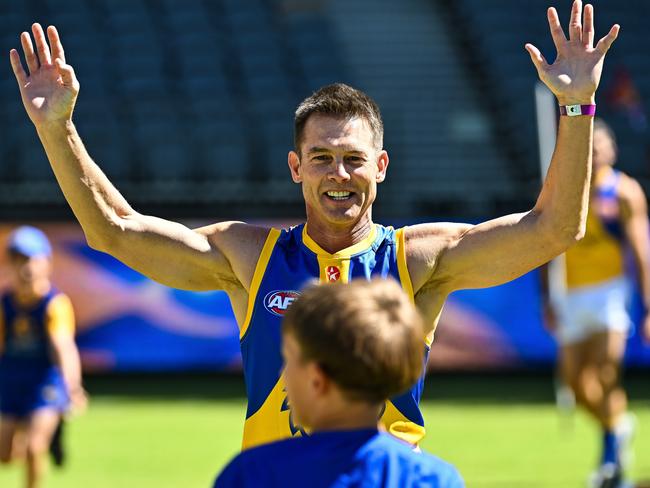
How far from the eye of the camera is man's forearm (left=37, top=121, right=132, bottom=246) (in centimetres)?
384

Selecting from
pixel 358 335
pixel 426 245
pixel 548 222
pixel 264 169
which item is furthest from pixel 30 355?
pixel 264 169

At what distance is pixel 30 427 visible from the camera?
805cm

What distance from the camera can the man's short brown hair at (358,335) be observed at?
249 cm

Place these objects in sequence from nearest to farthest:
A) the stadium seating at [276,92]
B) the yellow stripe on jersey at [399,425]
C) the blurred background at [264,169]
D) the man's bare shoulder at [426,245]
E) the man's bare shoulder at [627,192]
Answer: the yellow stripe on jersey at [399,425] → the man's bare shoulder at [426,245] → the man's bare shoulder at [627,192] → the blurred background at [264,169] → the stadium seating at [276,92]

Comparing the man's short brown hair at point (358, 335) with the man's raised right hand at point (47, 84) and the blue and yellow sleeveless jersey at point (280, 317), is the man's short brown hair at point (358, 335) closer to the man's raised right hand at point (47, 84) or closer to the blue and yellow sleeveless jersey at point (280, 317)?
the blue and yellow sleeveless jersey at point (280, 317)

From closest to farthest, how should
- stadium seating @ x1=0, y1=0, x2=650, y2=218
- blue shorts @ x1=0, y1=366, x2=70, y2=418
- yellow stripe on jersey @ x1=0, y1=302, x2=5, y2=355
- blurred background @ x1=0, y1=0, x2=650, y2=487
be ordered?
blue shorts @ x1=0, y1=366, x2=70, y2=418, yellow stripe on jersey @ x1=0, y1=302, x2=5, y2=355, blurred background @ x1=0, y1=0, x2=650, y2=487, stadium seating @ x1=0, y1=0, x2=650, y2=218

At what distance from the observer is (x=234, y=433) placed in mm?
10750

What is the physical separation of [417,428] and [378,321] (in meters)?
1.44

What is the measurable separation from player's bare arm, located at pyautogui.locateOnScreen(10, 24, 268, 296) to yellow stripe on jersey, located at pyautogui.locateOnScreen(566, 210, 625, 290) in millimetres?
5486

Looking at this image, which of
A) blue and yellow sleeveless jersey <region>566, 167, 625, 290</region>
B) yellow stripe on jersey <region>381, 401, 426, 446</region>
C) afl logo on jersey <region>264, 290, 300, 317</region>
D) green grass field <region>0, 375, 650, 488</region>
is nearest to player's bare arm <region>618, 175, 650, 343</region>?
blue and yellow sleeveless jersey <region>566, 167, 625, 290</region>

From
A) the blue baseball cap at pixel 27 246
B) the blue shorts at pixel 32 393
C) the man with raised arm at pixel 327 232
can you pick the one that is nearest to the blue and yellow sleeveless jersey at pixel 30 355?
the blue shorts at pixel 32 393

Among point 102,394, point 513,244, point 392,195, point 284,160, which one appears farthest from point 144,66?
point 513,244

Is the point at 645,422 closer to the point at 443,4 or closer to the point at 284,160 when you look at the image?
the point at 284,160

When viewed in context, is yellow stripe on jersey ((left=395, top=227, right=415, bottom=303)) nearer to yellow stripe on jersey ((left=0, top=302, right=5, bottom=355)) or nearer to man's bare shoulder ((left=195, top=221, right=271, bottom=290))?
man's bare shoulder ((left=195, top=221, right=271, bottom=290))
